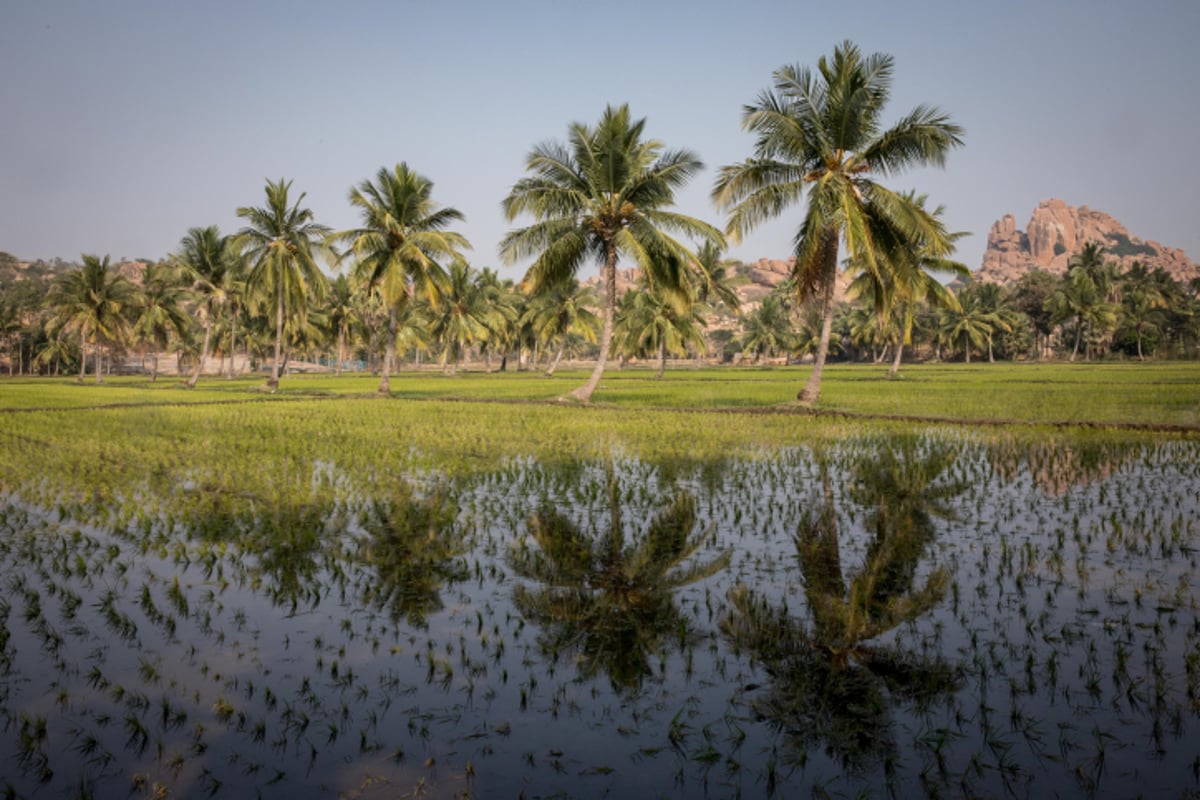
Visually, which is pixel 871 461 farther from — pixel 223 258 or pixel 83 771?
pixel 223 258

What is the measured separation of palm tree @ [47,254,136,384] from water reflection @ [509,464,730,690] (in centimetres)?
5345

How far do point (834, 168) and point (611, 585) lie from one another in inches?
829

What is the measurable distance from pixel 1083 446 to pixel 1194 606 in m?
10.2

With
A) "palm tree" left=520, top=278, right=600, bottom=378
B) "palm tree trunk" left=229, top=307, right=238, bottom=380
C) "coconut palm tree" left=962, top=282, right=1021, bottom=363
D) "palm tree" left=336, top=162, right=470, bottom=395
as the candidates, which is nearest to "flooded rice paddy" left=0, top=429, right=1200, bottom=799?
"palm tree" left=336, top=162, right=470, bottom=395

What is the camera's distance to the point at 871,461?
13109mm

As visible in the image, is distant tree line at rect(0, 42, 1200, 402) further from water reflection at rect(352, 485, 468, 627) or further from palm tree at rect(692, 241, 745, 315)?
water reflection at rect(352, 485, 468, 627)

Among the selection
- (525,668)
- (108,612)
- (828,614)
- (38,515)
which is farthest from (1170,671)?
(38,515)

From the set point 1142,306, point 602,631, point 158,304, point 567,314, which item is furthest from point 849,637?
point 1142,306

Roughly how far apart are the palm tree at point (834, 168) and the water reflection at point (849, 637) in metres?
15.5

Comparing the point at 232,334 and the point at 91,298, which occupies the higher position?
the point at 91,298

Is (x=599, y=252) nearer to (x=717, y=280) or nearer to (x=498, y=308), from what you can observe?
(x=717, y=280)

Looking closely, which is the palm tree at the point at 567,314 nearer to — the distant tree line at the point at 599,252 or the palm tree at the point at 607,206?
the distant tree line at the point at 599,252

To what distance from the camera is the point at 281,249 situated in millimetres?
35688

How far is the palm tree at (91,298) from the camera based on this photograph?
1983 inches
